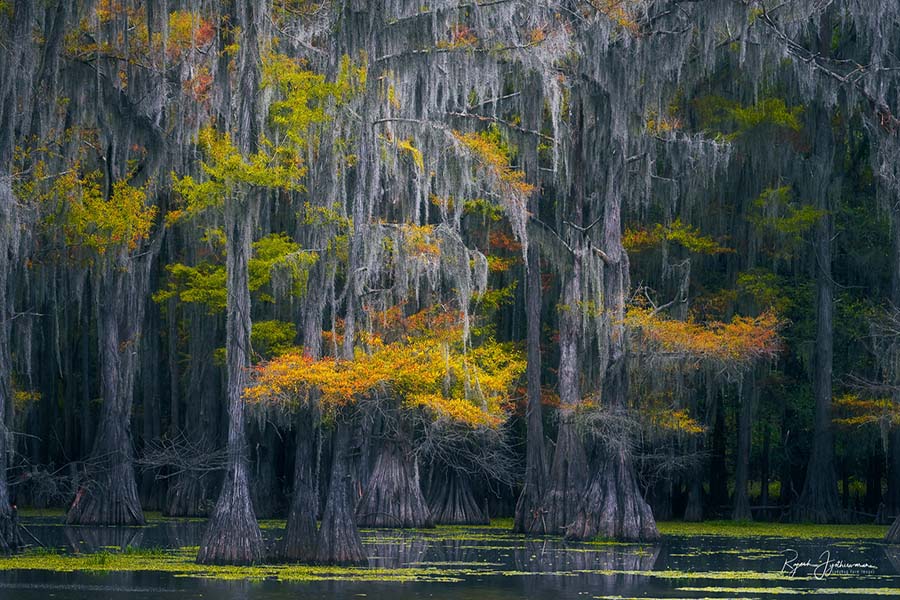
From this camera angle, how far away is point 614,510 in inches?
1068

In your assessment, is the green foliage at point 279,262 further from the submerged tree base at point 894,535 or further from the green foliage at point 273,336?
the submerged tree base at point 894,535

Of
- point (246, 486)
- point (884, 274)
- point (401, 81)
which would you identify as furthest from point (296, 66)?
point (884, 274)

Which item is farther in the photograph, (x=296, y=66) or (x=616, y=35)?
(x=616, y=35)

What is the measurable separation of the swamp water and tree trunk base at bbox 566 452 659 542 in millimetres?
610

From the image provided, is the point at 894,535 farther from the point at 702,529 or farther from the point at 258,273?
the point at 258,273

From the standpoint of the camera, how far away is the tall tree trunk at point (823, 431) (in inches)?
1292

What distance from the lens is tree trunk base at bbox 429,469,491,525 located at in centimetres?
3356

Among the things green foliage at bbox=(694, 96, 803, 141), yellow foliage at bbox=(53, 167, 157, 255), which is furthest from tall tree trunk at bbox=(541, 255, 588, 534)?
yellow foliage at bbox=(53, 167, 157, 255)

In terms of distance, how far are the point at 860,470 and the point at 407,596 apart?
26785 mm

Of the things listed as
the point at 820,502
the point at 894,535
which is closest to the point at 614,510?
the point at 894,535

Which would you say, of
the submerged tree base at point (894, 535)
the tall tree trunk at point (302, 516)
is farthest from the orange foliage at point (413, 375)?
the submerged tree base at point (894, 535)

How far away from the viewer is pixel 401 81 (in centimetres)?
2416

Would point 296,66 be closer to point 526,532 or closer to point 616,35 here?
point 616,35

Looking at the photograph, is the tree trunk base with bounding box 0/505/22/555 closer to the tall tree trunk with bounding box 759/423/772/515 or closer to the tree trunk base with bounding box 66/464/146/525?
the tree trunk base with bounding box 66/464/146/525
